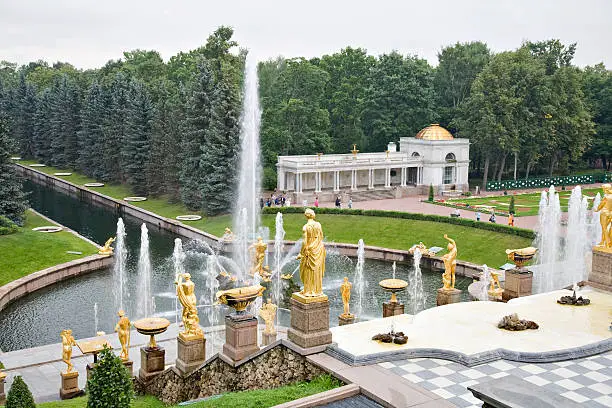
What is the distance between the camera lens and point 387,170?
60250mm

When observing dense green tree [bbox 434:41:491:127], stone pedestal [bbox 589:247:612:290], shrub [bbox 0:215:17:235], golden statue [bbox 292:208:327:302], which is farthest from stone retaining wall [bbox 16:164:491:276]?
dense green tree [bbox 434:41:491:127]

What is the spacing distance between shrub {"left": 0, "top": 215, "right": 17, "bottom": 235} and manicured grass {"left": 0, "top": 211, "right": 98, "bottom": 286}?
0.32m

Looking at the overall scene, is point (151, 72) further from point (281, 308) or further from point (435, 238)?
point (281, 308)

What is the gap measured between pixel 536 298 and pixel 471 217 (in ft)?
86.3

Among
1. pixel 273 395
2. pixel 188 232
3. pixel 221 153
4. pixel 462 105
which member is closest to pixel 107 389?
pixel 273 395

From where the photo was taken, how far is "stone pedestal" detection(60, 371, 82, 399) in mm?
18422

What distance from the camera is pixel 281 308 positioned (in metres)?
28.8

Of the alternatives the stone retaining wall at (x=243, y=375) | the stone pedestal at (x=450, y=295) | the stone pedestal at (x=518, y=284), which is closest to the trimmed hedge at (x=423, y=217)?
the stone pedestal at (x=518, y=284)

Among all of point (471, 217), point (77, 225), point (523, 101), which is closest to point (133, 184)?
point (77, 225)

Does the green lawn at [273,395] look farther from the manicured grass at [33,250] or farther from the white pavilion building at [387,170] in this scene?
the white pavilion building at [387,170]

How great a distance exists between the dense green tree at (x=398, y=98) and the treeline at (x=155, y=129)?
1363 centimetres

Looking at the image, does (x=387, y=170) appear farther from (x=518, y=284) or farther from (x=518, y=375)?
(x=518, y=375)

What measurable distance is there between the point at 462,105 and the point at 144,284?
141ft

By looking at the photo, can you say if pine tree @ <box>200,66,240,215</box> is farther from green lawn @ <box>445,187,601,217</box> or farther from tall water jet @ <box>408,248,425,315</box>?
tall water jet @ <box>408,248,425,315</box>
